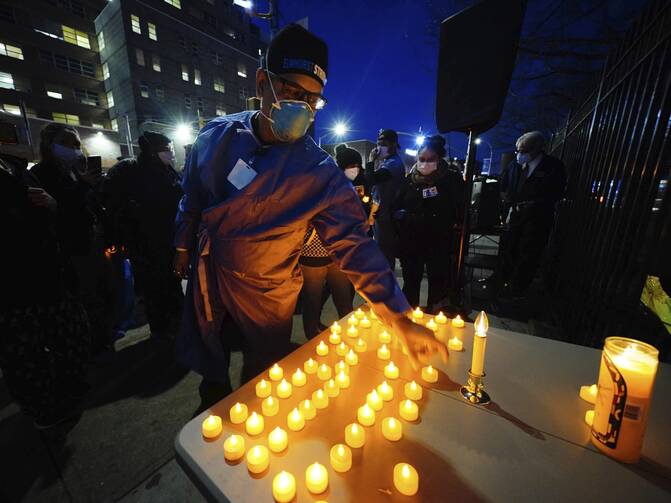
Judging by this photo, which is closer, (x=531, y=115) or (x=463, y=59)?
(x=463, y=59)

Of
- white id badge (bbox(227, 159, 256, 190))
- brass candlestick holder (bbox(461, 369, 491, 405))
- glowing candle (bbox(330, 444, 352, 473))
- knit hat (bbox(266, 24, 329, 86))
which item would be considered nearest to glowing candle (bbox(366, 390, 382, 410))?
glowing candle (bbox(330, 444, 352, 473))

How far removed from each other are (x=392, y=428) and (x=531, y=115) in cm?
2400

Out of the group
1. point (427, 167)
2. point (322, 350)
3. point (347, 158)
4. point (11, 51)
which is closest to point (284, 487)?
point (322, 350)

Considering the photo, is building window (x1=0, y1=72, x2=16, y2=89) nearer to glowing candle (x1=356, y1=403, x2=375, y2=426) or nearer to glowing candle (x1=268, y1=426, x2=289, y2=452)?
glowing candle (x1=268, y1=426, x2=289, y2=452)

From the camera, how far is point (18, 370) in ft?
7.06

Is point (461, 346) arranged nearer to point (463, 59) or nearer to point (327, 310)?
point (463, 59)

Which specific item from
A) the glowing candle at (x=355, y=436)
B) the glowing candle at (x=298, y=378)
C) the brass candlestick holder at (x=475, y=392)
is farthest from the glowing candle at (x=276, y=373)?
the brass candlestick holder at (x=475, y=392)

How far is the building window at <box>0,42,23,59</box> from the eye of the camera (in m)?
26.5

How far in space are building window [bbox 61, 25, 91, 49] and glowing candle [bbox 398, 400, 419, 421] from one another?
45457mm

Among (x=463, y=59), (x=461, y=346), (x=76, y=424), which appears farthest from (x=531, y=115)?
(x=76, y=424)

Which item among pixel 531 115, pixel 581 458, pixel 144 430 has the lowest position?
pixel 144 430

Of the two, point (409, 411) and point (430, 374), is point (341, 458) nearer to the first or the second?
point (409, 411)

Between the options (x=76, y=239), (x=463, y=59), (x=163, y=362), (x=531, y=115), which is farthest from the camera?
(x=531, y=115)

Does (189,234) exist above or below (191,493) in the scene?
above
